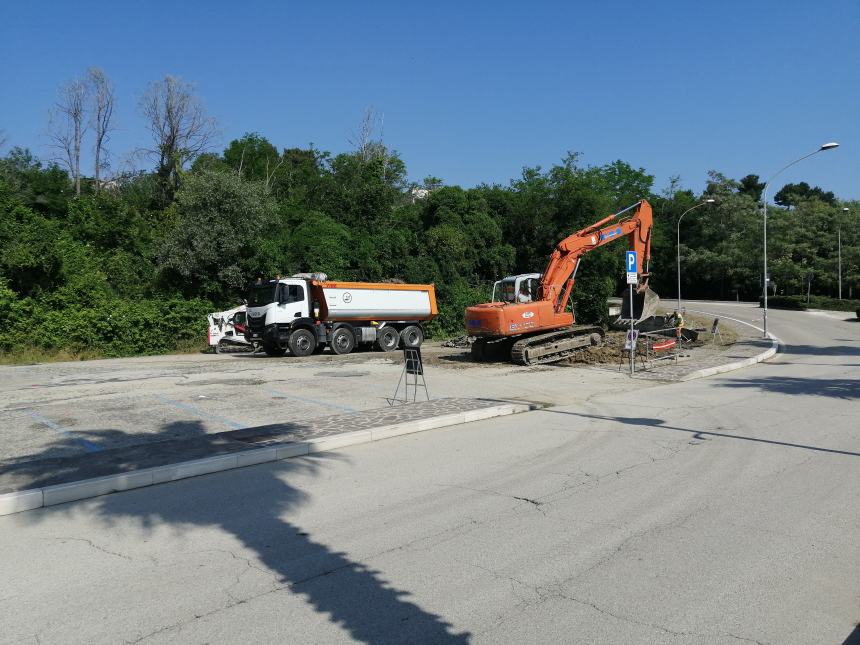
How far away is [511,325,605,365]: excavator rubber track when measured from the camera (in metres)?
19.1

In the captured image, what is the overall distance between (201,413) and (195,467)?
4153mm

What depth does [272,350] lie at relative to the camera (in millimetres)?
23984

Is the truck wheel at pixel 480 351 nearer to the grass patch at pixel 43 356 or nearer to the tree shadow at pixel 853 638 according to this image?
the grass patch at pixel 43 356

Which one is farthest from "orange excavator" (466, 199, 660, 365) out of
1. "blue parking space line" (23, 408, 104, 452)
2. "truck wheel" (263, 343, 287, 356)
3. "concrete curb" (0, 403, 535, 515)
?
"blue parking space line" (23, 408, 104, 452)

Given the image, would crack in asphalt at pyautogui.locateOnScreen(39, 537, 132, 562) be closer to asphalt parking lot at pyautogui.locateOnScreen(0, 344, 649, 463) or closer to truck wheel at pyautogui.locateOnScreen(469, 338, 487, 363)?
asphalt parking lot at pyautogui.locateOnScreen(0, 344, 649, 463)

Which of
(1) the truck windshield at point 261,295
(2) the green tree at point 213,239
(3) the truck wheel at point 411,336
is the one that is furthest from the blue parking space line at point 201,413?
(2) the green tree at point 213,239

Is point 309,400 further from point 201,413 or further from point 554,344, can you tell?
point 554,344

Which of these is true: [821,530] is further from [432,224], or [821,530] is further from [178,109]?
[178,109]

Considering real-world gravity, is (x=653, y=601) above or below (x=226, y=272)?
below

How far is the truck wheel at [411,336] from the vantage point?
25858 millimetres

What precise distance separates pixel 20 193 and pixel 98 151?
38.4 ft

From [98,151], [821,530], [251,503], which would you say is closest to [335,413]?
[251,503]

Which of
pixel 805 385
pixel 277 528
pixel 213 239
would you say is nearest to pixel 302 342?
pixel 213 239

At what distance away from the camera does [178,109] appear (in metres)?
42.6
